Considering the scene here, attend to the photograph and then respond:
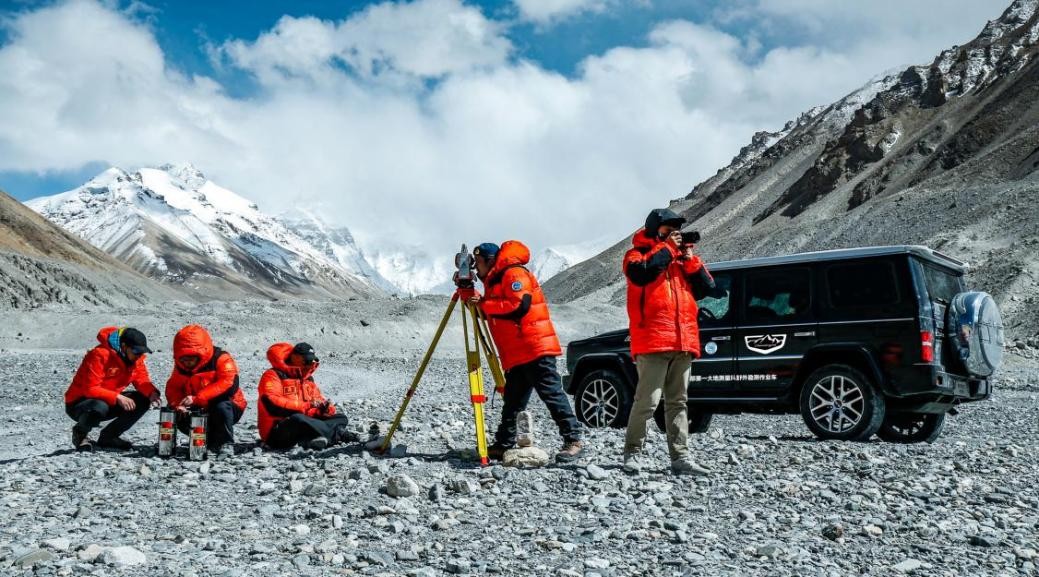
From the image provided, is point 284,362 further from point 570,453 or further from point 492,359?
point 570,453

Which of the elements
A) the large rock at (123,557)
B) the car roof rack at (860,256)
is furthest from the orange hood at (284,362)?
the car roof rack at (860,256)

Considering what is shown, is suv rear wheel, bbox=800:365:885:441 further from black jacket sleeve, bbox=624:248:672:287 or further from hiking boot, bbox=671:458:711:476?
black jacket sleeve, bbox=624:248:672:287

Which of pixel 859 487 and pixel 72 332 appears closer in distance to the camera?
pixel 859 487

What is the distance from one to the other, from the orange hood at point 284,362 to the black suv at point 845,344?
4071mm

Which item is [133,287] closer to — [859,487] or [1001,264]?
[1001,264]

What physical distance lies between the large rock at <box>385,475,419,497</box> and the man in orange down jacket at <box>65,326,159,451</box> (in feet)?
14.6

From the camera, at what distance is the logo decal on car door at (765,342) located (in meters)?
11.2

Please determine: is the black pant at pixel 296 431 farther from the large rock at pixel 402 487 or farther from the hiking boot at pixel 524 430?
the large rock at pixel 402 487

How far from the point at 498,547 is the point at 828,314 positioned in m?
6.38

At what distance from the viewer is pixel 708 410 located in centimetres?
1204

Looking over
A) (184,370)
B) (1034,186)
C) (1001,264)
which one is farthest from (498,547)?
(1034,186)

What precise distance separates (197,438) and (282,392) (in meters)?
1.09

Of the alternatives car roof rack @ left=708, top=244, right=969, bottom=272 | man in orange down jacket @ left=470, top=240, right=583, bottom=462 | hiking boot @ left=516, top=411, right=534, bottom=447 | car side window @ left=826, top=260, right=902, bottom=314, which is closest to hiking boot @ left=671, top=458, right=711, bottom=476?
man in orange down jacket @ left=470, top=240, right=583, bottom=462

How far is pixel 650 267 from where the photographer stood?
26.5 ft
